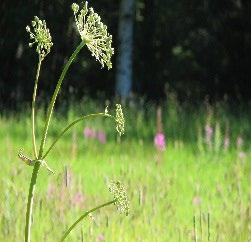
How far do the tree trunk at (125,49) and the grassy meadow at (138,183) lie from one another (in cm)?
474

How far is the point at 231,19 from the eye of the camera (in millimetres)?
14078

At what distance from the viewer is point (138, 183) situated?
4516 mm

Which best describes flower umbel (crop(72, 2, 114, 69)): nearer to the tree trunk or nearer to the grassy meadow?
the grassy meadow

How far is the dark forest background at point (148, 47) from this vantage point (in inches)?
553

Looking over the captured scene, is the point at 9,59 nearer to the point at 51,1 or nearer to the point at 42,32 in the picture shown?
the point at 51,1

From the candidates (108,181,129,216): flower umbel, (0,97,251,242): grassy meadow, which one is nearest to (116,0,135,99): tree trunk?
(0,97,251,242): grassy meadow

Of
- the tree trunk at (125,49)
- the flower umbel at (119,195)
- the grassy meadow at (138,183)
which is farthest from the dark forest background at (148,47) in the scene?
the flower umbel at (119,195)

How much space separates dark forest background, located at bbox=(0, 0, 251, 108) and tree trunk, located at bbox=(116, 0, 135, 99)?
458 millimetres

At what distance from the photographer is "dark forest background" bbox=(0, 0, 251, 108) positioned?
14055mm

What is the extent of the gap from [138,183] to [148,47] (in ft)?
36.7

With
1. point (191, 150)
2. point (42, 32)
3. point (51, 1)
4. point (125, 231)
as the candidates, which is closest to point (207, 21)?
point (51, 1)

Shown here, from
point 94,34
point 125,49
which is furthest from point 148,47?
point 94,34

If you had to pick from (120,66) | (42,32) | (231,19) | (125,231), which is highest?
(231,19)

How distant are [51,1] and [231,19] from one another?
368 cm
